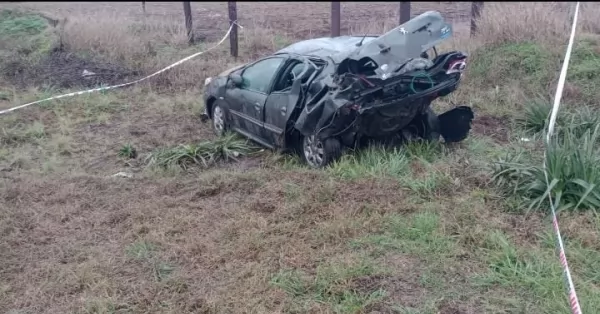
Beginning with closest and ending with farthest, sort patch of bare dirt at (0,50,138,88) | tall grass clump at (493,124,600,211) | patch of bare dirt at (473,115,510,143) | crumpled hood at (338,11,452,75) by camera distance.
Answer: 1. tall grass clump at (493,124,600,211)
2. crumpled hood at (338,11,452,75)
3. patch of bare dirt at (473,115,510,143)
4. patch of bare dirt at (0,50,138,88)

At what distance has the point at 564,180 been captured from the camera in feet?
19.2

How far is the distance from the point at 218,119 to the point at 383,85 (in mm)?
3244

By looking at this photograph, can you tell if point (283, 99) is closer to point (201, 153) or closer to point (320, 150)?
point (320, 150)

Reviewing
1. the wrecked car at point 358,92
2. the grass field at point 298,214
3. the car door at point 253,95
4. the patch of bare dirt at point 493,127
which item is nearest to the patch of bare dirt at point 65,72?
the grass field at point 298,214

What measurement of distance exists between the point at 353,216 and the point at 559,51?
6.79 metres

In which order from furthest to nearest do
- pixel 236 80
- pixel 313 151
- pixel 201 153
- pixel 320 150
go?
pixel 236 80
pixel 201 153
pixel 313 151
pixel 320 150

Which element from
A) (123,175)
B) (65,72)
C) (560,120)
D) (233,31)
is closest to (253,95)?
(123,175)

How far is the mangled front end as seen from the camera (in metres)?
6.91

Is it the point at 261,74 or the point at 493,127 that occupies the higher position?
the point at 261,74

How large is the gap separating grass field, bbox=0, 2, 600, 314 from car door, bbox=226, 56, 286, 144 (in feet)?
1.14

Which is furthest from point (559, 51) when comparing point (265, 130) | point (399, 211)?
point (399, 211)

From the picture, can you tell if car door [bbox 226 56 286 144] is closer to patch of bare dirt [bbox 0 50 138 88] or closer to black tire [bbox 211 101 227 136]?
black tire [bbox 211 101 227 136]

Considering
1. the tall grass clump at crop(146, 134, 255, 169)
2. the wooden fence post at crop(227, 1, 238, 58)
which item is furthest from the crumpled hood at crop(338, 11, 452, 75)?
the wooden fence post at crop(227, 1, 238, 58)

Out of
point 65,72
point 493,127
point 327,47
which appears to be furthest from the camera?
point 65,72
